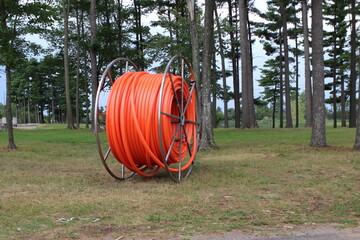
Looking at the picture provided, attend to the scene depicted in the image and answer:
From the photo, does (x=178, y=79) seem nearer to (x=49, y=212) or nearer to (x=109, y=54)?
(x=49, y=212)

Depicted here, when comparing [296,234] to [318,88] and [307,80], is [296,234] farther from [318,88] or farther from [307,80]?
[307,80]

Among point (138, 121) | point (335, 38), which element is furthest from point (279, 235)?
point (335, 38)

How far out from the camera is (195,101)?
11.0 m

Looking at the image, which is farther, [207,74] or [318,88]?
[318,88]

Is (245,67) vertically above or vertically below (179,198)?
above

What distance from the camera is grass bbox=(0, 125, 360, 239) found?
5.39 metres

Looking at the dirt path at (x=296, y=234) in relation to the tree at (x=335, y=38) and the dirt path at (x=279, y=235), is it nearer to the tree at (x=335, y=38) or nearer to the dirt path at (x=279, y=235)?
the dirt path at (x=279, y=235)

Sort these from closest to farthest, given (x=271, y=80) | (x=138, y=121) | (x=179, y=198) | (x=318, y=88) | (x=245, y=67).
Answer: (x=179, y=198) → (x=138, y=121) → (x=318, y=88) → (x=245, y=67) → (x=271, y=80)

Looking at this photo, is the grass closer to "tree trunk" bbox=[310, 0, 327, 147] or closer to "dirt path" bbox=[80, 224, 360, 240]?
"dirt path" bbox=[80, 224, 360, 240]

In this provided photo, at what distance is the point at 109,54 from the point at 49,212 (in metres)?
29.7

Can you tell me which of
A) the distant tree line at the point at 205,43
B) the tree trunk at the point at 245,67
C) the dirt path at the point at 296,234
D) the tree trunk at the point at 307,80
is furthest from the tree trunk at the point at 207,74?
the tree trunk at the point at 307,80

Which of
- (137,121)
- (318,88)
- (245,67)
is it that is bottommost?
(137,121)

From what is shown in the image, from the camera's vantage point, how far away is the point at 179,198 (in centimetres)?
721

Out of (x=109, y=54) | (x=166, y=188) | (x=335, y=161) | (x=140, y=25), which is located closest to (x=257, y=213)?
(x=166, y=188)
